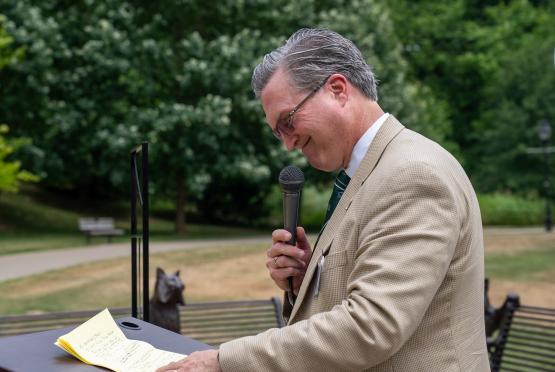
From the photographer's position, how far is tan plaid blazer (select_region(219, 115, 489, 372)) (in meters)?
1.86

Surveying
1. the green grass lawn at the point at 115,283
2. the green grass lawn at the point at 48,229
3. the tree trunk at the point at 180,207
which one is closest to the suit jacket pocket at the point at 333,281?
the green grass lawn at the point at 115,283

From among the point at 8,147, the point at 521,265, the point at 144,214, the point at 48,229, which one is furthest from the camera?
the point at 48,229

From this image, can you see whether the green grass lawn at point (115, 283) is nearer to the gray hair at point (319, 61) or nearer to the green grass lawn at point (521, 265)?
the green grass lawn at point (521, 265)

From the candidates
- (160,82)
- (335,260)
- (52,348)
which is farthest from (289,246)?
(160,82)

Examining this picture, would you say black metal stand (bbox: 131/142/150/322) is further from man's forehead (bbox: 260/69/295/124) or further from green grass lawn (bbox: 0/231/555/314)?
green grass lawn (bbox: 0/231/555/314)

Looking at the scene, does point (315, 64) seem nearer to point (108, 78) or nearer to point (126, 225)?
point (108, 78)

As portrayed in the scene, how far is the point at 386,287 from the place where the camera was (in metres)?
1.86

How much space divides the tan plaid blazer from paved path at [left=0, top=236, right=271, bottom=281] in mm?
11545

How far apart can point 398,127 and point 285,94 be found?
0.32 m

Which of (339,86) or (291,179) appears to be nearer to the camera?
(339,86)

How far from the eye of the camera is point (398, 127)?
2.16 m

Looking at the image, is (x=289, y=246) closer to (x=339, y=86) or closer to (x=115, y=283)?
(x=339, y=86)

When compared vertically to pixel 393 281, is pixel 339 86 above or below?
above

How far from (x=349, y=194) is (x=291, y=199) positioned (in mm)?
294
